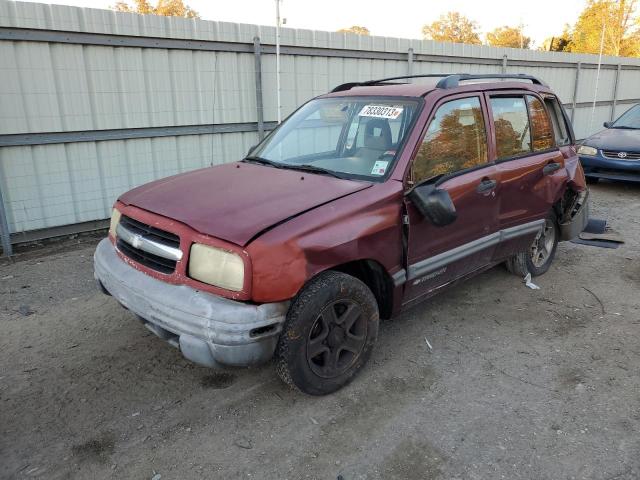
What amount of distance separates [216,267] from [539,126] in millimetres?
3398

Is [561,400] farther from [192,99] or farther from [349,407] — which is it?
[192,99]

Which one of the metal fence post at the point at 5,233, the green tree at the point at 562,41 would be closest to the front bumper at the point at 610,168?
the metal fence post at the point at 5,233

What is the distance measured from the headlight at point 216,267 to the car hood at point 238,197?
86 mm

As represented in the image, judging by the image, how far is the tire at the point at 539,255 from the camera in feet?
16.1

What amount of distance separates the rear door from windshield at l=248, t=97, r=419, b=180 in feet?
3.09

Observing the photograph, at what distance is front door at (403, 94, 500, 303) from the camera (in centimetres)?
344

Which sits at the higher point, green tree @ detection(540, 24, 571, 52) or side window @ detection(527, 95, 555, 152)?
green tree @ detection(540, 24, 571, 52)

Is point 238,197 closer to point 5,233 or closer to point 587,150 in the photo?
point 5,233

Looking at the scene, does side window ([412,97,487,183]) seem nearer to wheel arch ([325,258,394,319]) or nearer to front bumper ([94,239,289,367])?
wheel arch ([325,258,394,319])

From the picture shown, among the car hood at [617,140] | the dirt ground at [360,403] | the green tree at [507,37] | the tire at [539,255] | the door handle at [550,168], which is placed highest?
the green tree at [507,37]

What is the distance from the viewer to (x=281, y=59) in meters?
7.52

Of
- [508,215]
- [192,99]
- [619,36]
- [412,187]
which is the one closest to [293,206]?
[412,187]

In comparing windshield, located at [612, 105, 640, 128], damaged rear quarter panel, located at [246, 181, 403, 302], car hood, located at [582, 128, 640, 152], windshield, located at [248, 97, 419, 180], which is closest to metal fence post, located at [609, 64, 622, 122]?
windshield, located at [612, 105, 640, 128]

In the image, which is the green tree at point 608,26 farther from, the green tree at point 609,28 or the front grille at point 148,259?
the front grille at point 148,259
